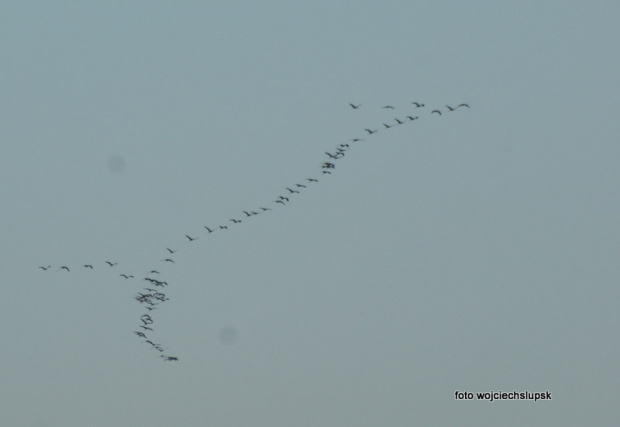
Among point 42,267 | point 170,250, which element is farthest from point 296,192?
point 42,267

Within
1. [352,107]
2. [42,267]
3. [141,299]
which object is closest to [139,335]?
[141,299]

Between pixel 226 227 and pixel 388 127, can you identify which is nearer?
pixel 388 127

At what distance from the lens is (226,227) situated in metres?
96.7

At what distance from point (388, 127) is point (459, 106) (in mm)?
5634

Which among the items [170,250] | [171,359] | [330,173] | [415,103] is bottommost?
[171,359]

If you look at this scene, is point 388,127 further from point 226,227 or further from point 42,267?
point 42,267

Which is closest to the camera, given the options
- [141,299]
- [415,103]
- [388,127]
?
[388,127]

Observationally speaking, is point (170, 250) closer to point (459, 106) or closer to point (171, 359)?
point (171, 359)

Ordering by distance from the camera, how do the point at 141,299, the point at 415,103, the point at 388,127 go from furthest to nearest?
the point at 141,299 < the point at 415,103 < the point at 388,127

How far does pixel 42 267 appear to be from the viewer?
325 ft

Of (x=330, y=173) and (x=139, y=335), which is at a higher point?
(x=330, y=173)

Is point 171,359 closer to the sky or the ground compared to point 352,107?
closer to the ground

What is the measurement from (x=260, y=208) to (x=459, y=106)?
18711 mm

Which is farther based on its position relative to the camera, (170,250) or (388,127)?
(170,250)
